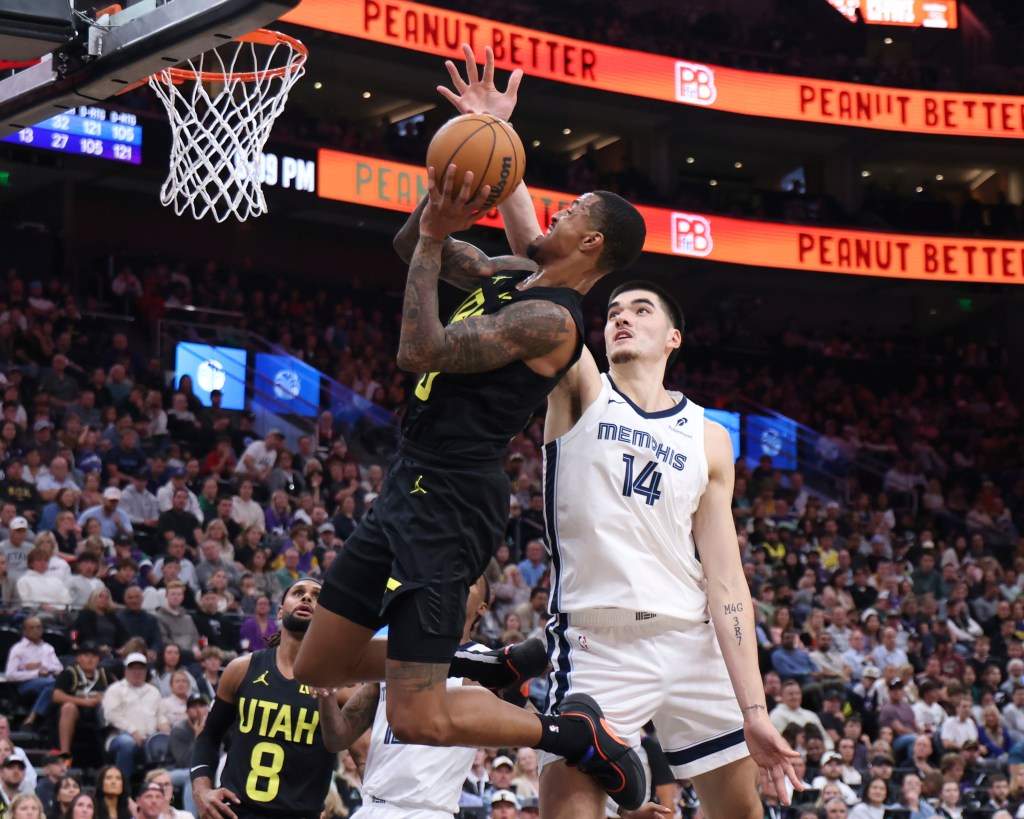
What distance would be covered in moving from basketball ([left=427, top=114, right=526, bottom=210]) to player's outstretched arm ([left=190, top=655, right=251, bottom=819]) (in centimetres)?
325

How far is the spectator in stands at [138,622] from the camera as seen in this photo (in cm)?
1228

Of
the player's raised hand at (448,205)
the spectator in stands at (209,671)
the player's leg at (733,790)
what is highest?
the player's raised hand at (448,205)

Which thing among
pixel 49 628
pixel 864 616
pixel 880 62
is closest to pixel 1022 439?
pixel 880 62

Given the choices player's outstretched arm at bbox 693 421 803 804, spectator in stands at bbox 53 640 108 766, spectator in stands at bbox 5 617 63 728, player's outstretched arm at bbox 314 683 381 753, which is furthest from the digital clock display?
player's outstretched arm at bbox 693 421 803 804

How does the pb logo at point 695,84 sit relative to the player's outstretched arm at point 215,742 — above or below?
above

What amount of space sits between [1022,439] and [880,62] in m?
8.32

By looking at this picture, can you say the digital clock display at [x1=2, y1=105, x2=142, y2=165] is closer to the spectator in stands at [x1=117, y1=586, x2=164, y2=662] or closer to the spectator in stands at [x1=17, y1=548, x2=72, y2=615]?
the spectator in stands at [x1=17, y1=548, x2=72, y2=615]

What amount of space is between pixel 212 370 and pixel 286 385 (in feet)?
3.43

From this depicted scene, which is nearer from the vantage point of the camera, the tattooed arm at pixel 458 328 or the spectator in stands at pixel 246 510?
the tattooed arm at pixel 458 328

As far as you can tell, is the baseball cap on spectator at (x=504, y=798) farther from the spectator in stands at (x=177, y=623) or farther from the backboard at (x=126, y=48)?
the backboard at (x=126, y=48)

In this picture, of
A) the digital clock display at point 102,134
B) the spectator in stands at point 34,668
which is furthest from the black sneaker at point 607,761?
the digital clock display at point 102,134

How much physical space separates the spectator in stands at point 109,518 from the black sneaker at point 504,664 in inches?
345

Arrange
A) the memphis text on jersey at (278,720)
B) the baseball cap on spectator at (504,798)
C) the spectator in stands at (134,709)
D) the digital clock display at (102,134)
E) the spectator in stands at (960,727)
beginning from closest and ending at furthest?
the memphis text on jersey at (278,720) < the baseball cap on spectator at (504,798) < the spectator in stands at (134,709) < the spectator in stands at (960,727) < the digital clock display at (102,134)

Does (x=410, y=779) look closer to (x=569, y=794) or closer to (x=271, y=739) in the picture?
(x=271, y=739)
